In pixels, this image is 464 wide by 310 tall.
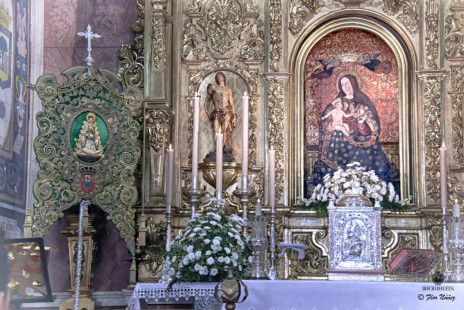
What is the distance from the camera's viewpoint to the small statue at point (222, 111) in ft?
30.8

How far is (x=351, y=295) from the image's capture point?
18.5 feet

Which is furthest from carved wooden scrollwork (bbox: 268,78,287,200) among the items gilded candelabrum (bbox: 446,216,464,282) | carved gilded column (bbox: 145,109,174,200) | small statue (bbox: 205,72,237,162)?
gilded candelabrum (bbox: 446,216,464,282)

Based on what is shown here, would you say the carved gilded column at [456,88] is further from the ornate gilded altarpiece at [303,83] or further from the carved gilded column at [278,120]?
the carved gilded column at [278,120]

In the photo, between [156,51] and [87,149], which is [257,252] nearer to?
[87,149]

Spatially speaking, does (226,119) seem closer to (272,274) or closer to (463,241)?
(272,274)

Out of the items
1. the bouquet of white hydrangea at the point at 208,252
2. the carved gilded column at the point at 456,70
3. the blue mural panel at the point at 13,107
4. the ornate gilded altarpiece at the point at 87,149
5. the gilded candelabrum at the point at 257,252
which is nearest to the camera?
the bouquet of white hydrangea at the point at 208,252

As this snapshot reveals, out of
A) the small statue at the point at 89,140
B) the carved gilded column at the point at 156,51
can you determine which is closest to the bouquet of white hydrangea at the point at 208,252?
the small statue at the point at 89,140

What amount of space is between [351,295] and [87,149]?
13.6 feet

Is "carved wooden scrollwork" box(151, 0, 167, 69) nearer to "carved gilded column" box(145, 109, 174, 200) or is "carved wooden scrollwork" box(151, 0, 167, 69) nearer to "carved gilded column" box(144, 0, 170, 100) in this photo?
"carved gilded column" box(144, 0, 170, 100)

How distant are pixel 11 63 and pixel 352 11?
4245mm

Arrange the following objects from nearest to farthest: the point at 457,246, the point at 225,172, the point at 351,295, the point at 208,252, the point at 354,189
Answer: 1. the point at 351,295
2. the point at 457,246
3. the point at 208,252
4. the point at 354,189
5. the point at 225,172

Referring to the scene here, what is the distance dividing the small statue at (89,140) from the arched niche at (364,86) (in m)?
2.39

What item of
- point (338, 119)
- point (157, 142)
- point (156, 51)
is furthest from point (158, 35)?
point (338, 119)

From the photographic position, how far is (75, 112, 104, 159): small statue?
28.5 feet
